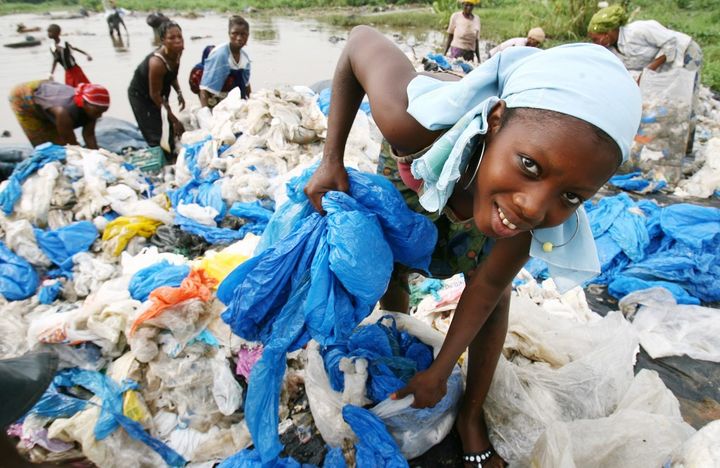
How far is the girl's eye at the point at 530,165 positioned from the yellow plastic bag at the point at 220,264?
1781 mm

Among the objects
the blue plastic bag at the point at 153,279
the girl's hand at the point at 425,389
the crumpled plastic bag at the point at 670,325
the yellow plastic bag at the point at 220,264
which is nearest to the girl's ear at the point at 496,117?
the girl's hand at the point at 425,389

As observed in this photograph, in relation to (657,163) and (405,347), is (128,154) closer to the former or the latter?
(405,347)

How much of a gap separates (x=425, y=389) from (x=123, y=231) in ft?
8.30

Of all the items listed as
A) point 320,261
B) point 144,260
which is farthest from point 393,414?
point 144,260

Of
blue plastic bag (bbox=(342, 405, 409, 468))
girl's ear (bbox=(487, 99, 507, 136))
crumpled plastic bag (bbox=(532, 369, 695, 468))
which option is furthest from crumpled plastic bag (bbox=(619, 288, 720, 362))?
girl's ear (bbox=(487, 99, 507, 136))

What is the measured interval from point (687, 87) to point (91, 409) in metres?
5.25

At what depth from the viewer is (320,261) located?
111 centimetres

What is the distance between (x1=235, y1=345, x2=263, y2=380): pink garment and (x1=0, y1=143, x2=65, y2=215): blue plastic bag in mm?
2478

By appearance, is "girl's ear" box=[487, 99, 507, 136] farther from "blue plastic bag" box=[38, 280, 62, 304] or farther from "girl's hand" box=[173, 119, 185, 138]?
"girl's hand" box=[173, 119, 185, 138]

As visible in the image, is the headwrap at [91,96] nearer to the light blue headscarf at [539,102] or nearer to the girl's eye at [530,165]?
the light blue headscarf at [539,102]

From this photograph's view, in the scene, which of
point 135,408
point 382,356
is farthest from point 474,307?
point 135,408

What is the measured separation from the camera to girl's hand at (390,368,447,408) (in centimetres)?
135

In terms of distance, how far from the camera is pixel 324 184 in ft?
4.13

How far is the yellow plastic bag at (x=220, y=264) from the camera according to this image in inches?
90.7
